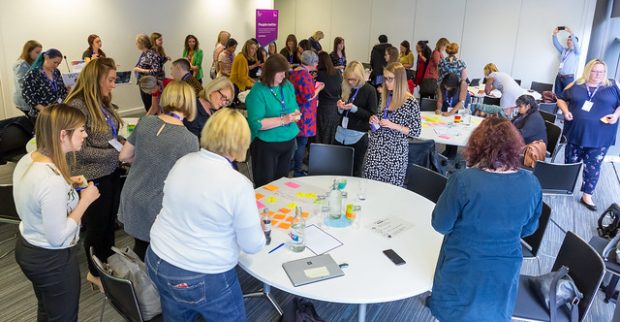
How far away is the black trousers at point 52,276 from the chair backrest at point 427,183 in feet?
7.99

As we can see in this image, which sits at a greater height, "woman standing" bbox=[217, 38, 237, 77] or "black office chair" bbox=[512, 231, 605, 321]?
"woman standing" bbox=[217, 38, 237, 77]

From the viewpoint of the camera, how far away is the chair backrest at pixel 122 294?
1830mm

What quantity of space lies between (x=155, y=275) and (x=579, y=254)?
2.14 m

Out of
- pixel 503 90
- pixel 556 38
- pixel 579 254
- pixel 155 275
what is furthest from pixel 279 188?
pixel 556 38

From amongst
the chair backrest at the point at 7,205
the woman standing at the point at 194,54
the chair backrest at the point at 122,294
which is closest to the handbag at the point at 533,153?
the chair backrest at the point at 122,294

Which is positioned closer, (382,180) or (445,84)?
(382,180)

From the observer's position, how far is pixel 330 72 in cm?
515

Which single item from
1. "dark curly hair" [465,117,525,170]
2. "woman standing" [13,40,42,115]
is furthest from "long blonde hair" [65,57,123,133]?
"woman standing" [13,40,42,115]

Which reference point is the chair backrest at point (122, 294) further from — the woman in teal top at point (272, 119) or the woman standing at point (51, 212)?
the woman in teal top at point (272, 119)

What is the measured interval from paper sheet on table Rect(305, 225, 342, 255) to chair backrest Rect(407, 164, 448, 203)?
3.75 feet

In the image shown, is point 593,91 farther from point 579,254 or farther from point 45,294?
point 45,294

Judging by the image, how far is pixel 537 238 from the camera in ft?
8.87

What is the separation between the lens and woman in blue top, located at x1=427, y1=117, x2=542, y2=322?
1.80 m

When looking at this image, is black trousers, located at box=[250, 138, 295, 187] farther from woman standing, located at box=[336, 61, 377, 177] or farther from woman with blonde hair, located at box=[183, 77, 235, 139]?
woman standing, located at box=[336, 61, 377, 177]
